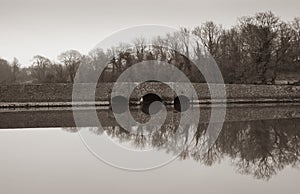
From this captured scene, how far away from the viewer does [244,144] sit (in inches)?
452

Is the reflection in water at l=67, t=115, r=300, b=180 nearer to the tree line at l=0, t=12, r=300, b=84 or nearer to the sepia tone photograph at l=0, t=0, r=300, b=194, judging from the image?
the sepia tone photograph at l=0, t=0, r=300, b=194

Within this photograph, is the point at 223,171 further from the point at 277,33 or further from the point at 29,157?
the point at 277,33

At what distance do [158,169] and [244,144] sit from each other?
3.48m

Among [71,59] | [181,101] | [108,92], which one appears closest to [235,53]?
[181,101]

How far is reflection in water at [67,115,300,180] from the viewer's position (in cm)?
899

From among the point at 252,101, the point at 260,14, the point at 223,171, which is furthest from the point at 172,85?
the point at 223,171

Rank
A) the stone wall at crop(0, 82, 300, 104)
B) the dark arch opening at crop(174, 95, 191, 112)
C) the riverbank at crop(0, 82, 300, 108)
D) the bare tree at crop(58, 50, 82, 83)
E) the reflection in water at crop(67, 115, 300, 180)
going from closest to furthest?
1. the reflection in water at crop(67, 115, 300, 180)
2. the dark arch opening at crop(174, 95, 191, 112)
3. the riverbank at crop(0, 82, 300, 108)
4. the stone wall at crop(0, 82, 300, 104)
5. the bare tree at crop(58, 50, 82, 83)

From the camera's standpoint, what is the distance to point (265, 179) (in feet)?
25.0

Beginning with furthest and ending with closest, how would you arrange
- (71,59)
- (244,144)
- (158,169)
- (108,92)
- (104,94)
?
(71,59) → (104,94) → (108,92) → (244,144) → (158,169)

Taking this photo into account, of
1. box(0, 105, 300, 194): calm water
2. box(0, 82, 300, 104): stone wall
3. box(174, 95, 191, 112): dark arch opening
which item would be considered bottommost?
box(0, 105, 300, 194): calm water

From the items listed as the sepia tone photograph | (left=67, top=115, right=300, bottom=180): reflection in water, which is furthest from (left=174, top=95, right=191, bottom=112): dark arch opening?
(left=67, top=115, right=300, bottom=180): reflection in water

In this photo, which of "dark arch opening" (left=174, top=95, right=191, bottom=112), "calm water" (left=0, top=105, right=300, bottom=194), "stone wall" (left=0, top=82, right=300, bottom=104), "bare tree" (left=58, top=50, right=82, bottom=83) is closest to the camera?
"calm water" (left=0, top=105, right=300, bottom=194)

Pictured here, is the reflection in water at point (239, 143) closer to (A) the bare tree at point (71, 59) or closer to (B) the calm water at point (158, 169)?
(B) the calm water at point (158, 169)

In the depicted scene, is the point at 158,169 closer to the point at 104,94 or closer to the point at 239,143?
the point at 239,143
